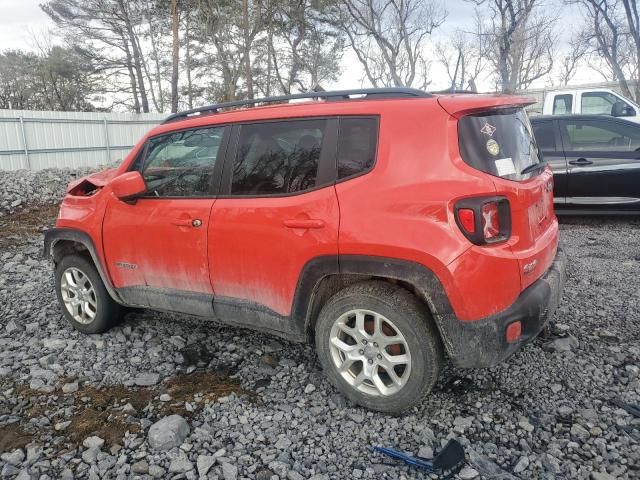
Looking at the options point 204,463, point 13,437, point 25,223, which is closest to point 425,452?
point 204,463

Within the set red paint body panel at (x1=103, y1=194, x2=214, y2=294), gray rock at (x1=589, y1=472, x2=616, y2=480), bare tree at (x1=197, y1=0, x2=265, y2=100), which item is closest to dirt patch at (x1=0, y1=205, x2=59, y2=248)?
red paint body panel at (x1=103, y1=194, x2=214, y2=294)

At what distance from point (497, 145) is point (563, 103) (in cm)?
1179

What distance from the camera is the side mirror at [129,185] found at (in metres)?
3.47

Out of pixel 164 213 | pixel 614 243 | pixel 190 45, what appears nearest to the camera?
pixel 164 213

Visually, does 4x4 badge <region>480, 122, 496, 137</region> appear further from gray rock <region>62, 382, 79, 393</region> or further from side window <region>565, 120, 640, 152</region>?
side window <region>565, 120, 640, 152</region>

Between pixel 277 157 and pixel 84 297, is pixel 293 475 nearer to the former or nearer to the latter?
pixel 277 157

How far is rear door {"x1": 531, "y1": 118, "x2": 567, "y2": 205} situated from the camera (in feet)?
23.4

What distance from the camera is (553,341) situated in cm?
359

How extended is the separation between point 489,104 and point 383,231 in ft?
3.00

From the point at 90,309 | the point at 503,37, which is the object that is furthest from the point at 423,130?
the point at 503,37

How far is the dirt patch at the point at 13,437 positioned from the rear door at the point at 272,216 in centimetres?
127

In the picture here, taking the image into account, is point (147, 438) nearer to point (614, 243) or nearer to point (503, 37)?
point (614, 243)

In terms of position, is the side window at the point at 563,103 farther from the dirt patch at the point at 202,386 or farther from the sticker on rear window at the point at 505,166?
the dirt patch at the point at 202,386

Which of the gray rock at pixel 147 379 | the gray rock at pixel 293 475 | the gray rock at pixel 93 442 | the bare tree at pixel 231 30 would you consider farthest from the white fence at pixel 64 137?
the gray rock at pixel 293 475
